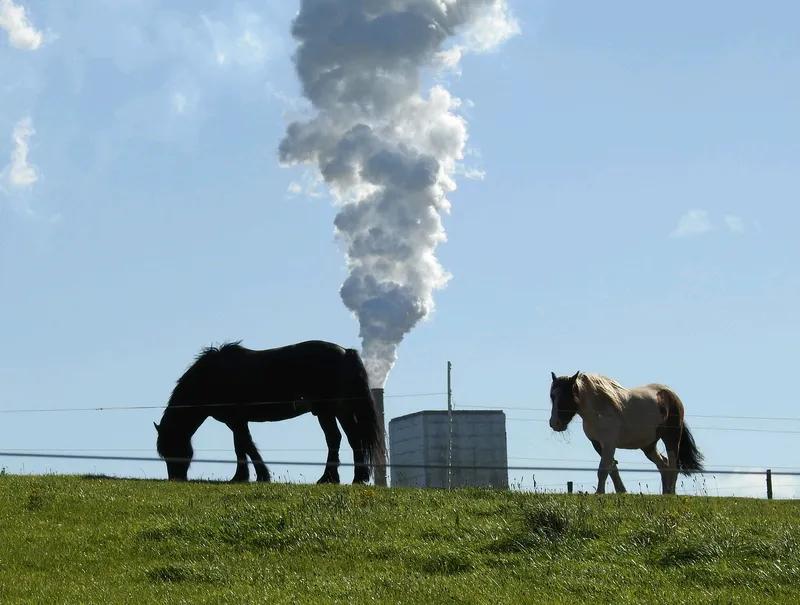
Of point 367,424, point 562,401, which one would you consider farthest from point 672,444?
point 367,424

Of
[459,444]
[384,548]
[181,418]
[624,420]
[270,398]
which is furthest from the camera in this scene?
[459,444]

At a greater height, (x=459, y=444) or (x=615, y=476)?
(x=459, y=444)

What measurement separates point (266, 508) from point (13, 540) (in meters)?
3.38

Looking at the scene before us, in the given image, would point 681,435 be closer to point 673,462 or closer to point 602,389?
point 673,462

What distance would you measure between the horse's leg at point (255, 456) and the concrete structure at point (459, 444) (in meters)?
5.04

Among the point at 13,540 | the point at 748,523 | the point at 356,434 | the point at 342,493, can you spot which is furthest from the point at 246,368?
the point at 748,523

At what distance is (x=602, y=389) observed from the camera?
78.7ft

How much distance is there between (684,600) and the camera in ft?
41.1

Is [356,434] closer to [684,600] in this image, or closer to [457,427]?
[457,427]

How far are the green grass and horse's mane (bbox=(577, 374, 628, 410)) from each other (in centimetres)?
479

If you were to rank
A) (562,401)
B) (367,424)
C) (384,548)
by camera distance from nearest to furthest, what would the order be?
1. (384,548)
2. (562,401)
3. (367,424)

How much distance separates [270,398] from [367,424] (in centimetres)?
208

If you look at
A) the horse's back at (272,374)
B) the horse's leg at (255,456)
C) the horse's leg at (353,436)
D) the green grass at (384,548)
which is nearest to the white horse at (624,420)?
the horse's leg at (353,436)

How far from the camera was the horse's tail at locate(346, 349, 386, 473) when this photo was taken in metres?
24.3
